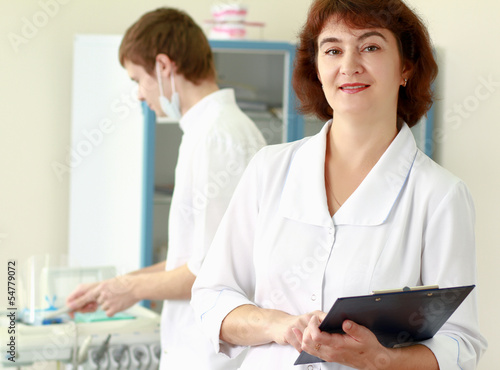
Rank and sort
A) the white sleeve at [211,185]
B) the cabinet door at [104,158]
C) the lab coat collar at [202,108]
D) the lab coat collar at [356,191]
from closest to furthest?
the lab coat collar at [356,191] < the white sleeve at [211,185] < the lab coat collar at [202,108] < the cabinet door at [104,158]

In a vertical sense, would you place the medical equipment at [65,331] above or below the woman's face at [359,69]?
below

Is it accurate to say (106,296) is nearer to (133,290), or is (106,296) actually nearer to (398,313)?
(133,290)

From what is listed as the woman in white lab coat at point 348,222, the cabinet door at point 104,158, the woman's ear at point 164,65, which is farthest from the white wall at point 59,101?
the woman in white lab coat at point 348,222

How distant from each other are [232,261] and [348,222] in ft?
0.88

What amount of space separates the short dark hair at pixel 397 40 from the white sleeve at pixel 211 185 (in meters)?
0.31

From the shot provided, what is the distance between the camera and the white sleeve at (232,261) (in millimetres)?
1406

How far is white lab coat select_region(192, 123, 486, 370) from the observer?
1.27 m

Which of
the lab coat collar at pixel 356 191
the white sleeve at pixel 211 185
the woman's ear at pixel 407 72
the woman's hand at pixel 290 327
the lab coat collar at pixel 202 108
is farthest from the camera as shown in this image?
the lab coat collar at pixel 202 108

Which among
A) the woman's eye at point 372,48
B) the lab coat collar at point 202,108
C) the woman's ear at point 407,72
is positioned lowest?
the lab coat collar at point 202,108

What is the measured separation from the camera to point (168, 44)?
2.01 metres

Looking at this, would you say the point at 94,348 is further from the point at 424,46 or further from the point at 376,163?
the point at 424,46

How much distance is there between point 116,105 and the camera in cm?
339

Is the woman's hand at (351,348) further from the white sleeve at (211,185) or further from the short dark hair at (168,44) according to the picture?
the short dark hair at (168,44)

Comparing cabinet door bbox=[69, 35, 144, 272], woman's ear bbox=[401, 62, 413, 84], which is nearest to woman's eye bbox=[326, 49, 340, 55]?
woman's ear bbox=[401, 62, 413, 84]
